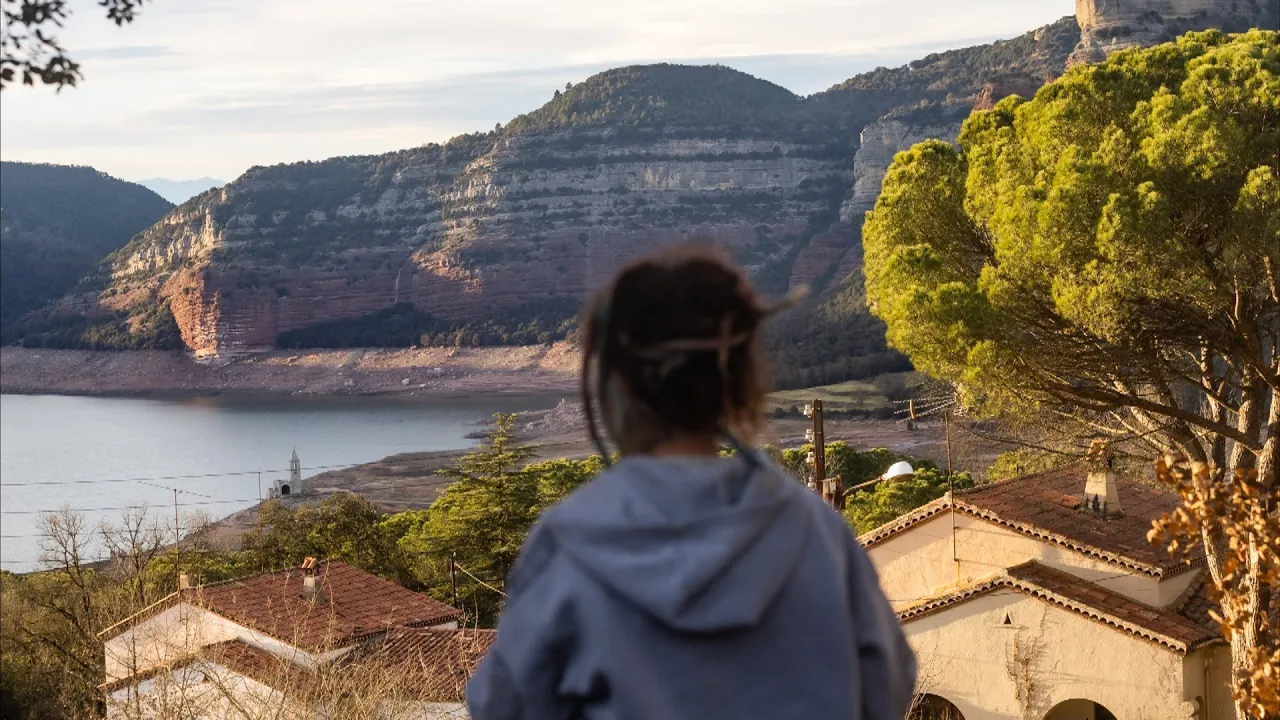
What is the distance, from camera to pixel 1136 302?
34.9 feet

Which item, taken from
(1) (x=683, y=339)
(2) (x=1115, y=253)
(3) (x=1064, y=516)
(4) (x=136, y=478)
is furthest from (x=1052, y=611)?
(4) (x=136, y=478)

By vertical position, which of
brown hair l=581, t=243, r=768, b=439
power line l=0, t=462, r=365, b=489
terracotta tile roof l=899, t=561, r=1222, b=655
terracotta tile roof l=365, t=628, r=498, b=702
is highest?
brown hair l=581, t=243, r=768, b=439

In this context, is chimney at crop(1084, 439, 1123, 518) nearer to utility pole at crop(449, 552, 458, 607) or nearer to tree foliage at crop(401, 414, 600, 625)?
utility pole at crop(449, 552, 458, 607)

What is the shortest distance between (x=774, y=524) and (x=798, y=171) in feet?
376

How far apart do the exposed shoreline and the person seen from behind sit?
93.0 metres

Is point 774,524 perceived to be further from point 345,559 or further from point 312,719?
point 345,559

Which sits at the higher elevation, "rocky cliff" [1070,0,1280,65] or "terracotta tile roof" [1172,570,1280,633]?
"rocky cliff" [1070,0,1280,65]

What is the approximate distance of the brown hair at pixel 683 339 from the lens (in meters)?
1.40

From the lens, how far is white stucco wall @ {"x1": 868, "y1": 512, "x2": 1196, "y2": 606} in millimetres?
13852

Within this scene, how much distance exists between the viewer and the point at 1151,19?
84.9m

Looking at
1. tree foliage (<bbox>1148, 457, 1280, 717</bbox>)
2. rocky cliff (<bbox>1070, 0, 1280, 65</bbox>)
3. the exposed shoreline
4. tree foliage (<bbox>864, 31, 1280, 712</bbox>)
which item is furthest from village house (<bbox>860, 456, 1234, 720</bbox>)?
the exposed shoreline

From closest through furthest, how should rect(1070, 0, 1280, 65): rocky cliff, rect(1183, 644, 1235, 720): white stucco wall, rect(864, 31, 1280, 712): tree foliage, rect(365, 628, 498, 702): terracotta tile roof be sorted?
rect(864, 31, 1280, 712): tree foliage, rect(1183, 644, 1235, 720): white stucco wall, rect(365, 628, 498, 702): terracotta tile roof, rect(1070, 0, 1280, 65): rocky cliff

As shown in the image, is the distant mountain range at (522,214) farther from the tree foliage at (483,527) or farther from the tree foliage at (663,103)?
the tree foliage at (483,527)

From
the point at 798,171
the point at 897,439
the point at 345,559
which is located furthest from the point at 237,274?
the point at 345,559
